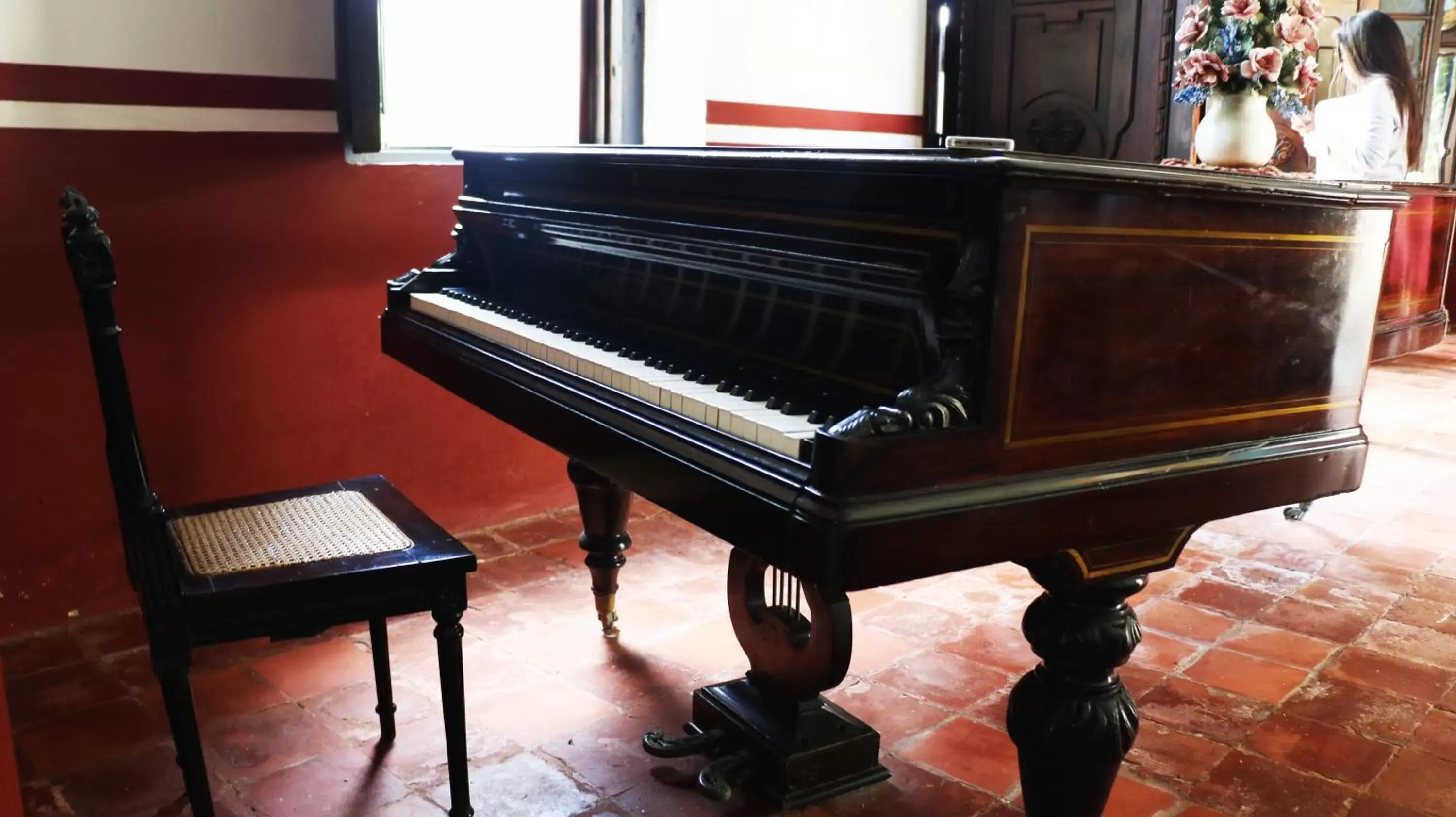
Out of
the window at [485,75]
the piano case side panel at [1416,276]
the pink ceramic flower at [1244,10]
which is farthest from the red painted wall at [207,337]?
the piano case side panel at [1416,276]

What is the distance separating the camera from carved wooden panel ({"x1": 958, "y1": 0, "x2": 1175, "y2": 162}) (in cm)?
518

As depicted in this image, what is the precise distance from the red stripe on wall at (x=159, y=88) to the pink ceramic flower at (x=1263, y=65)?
98.6 inches

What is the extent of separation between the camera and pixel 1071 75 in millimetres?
5414

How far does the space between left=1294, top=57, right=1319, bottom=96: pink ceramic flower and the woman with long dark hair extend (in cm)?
116

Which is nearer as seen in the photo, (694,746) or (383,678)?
(694,746)

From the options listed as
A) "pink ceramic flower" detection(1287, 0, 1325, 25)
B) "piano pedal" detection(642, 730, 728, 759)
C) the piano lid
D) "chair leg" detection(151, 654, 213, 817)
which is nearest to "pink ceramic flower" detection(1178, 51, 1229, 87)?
"pink ceramic flower" detection(1287, 0, 1325, 25)

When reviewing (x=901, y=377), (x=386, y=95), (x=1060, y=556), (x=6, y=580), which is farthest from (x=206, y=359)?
(x=1060, y=556)

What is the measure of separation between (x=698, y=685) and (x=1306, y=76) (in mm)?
2332

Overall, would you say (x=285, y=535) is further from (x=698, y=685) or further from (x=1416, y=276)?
(x=1416, y=276)

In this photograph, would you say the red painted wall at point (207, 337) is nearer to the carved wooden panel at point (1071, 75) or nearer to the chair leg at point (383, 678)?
the chair leg at point (383, 678)

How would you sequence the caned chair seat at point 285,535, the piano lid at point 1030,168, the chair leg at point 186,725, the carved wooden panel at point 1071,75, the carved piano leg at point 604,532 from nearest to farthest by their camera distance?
the piano lid at point 1030,168
the chair leg at point 186,725
the caned chair seat at point 285,535
the carved piano leg at point 604,532
the carved wooden panel at point 1071,75

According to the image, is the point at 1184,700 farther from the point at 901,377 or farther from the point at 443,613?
the point at 443,613

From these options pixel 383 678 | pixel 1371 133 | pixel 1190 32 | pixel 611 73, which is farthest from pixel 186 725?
pixel 1371 133

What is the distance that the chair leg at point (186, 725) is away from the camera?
1.88 meters
